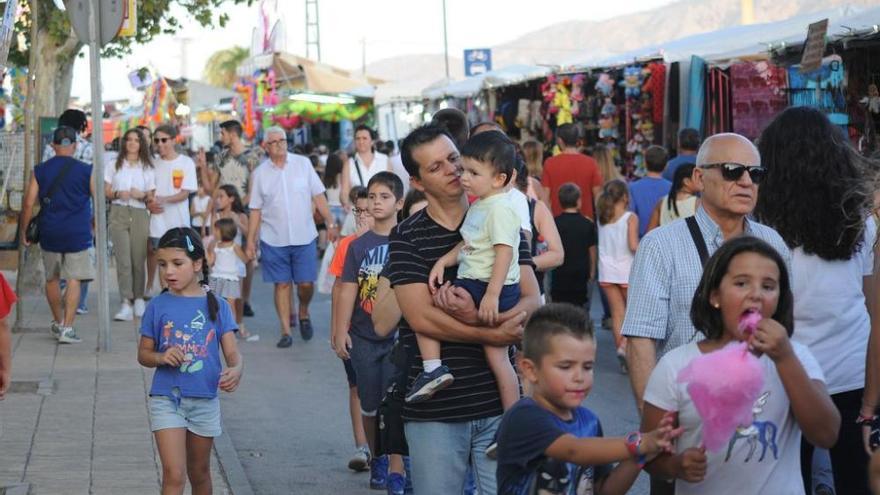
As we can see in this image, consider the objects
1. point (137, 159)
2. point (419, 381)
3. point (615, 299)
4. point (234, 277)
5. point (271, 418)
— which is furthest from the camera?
point (137, 159)

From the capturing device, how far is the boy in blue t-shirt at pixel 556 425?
4.01 meters

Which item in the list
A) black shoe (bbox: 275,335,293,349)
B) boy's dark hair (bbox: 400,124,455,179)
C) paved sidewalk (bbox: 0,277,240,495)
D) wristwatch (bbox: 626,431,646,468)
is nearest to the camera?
wristwatch (bbox: 626,431,646,468)

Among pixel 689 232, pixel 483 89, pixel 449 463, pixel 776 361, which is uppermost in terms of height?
pixel 483 89

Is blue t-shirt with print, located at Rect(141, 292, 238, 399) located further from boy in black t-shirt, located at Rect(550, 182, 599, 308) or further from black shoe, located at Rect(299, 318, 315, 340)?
black shoe, located at Rect(299, 318, 315, 340)

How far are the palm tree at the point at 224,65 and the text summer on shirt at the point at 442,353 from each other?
299ft

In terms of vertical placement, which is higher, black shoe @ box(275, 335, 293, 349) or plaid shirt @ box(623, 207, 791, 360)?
plaid shirt @ box(623, 207, 791, 360)

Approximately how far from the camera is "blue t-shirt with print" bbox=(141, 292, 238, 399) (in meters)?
6.52

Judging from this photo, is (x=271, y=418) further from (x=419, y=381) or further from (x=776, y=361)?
(x=776, y=361)

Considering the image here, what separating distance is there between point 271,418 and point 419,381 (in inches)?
218

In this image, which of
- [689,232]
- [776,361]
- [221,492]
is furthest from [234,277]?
[776,361]

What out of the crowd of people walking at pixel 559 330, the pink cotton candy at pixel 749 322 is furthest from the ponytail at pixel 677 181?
the pink cotton candy at pixel 749 322

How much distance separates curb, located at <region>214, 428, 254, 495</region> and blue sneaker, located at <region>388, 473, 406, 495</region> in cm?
98

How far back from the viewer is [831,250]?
17.6 feet

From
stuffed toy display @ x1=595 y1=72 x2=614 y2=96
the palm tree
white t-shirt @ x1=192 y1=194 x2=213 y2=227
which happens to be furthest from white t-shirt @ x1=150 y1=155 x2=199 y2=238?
the palm tree
